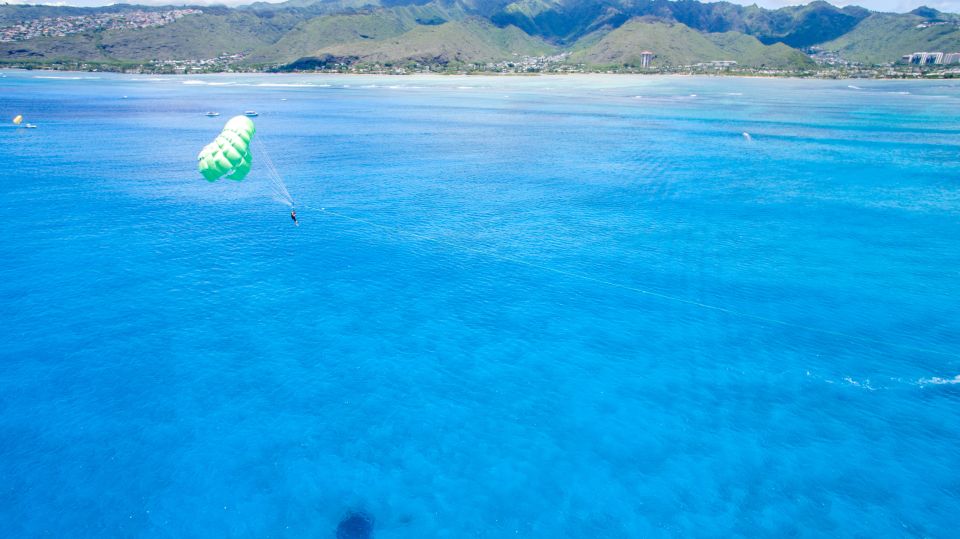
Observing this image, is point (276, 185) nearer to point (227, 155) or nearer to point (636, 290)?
point (227, 155)

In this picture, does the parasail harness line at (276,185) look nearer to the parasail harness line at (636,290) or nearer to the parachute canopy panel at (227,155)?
the parasail harness line at (636,290)

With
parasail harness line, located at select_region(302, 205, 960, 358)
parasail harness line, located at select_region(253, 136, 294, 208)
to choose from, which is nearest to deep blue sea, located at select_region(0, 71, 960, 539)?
parasail harness line, located at select_region(302, 205, 960, 358)

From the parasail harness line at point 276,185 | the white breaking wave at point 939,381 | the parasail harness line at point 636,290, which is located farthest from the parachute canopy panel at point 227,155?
the white breaking wave at point 939,381

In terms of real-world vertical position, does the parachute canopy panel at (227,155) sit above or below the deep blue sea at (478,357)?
above

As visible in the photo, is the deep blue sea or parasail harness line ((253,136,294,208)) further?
parasail harness line ((253,136,294,208))

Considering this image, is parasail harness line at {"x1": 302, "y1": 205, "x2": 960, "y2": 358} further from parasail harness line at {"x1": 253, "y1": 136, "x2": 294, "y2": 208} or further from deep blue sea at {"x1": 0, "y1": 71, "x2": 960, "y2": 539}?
parasail harness line at {"x1": 253, "y1": 136, "x2": 294, "y2": 208}

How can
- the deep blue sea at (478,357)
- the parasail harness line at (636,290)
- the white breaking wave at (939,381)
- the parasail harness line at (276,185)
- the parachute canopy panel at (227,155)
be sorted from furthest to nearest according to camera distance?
the parasail harness line at (276,185)
the parachute canopy panel at (227,155)
the parasail harness line at (636,290)
the white breaking wave at (939,381)
the deep blue sea at (478,357)

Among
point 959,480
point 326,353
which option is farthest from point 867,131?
point 326,353

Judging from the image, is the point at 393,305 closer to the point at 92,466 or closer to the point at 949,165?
the point at 92,466

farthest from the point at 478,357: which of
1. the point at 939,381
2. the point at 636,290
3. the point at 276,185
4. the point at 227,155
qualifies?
the point at 276,185
